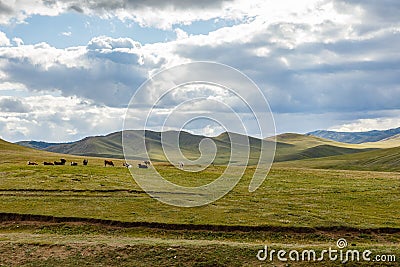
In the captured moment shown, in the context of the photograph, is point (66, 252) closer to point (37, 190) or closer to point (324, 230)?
point (324, 230)

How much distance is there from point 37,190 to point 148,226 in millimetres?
21540

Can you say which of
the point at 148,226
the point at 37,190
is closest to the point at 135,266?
the point at 148,226

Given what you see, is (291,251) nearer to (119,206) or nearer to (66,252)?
(66,252)

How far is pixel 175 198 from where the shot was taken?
2034 inches

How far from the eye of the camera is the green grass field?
103 ft

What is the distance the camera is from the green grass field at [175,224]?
31.5 meters

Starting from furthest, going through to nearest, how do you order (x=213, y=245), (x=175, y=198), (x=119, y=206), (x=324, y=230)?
(x=175, y=198)
(x=119, y=206)
(x=324, y=230)
(x=213, y=245)

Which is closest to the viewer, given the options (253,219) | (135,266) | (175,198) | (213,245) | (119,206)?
(135,266)

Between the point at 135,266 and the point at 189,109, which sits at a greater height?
the point at 189,109

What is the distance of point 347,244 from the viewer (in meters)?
34.5

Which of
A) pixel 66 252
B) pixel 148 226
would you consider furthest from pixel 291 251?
pixel 66 252

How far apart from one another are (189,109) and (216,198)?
70.3 feet

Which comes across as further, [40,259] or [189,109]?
[189,109]

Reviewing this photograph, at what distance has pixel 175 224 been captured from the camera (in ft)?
129
